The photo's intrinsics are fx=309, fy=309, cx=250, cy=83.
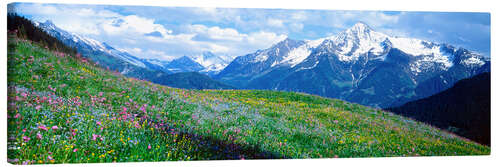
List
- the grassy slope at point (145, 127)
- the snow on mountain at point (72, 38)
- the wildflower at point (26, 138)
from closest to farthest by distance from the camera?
the wildflower at point (26, 138) → the grassy slope at point (145, 127) → the snow on mountain at point (72, 38)

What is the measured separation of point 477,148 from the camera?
40.9 ft

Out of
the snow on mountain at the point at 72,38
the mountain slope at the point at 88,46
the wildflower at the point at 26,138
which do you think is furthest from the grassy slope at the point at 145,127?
the snow on mountain at the point at 72,38

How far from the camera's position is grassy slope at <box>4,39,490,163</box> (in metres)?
6.59

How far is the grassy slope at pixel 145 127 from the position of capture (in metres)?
6.59

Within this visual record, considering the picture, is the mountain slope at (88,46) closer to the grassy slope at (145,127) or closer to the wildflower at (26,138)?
the grassy slope at (145,127)

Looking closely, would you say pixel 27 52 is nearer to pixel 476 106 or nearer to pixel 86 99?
pixel 86 99

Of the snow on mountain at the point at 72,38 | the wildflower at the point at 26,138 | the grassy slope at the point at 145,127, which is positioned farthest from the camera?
the snow on mountain at the point at 72,38

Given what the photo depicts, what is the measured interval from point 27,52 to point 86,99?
10.3 ft

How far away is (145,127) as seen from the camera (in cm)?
783

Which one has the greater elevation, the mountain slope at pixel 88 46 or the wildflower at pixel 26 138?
the mountain slope at pixel 88 46

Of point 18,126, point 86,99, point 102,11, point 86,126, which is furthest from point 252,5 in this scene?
point 18,126

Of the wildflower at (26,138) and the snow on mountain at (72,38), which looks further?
the snow on mountain at (72,38)

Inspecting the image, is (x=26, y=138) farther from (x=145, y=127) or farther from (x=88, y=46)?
(x=88, y=46)

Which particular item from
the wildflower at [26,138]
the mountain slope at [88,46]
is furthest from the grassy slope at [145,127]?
the mountain slope at [88,46]
